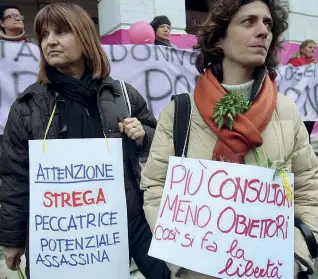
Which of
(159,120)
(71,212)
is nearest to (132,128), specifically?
(159,120)

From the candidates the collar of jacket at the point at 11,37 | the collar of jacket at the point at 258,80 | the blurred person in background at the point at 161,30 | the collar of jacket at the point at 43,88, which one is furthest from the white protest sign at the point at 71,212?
the blurred person in background at the point at 161,30

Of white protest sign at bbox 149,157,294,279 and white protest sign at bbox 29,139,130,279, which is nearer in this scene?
white protest sign at bbox 149,157,294,279

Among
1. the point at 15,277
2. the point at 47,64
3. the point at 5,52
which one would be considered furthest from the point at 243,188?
the point at 5,52

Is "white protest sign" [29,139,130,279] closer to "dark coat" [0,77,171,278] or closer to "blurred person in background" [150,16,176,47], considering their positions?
A: "dark coat" [0,77,171,278]

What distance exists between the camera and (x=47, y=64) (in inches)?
78.2

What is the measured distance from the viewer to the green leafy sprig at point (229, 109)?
1476 mm

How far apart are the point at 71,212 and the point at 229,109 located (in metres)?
0.80

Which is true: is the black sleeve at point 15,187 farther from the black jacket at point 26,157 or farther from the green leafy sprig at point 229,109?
the green leafy sprig at point 229,109

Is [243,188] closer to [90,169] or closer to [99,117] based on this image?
[90,169]

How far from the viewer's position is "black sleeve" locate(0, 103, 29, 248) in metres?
1.86

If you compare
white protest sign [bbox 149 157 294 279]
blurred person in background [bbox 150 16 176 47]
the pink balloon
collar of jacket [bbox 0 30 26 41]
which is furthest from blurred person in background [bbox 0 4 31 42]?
white protest sign [bbox 149 157 294 279]

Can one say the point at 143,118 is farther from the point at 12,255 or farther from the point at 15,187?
the point at 12,255

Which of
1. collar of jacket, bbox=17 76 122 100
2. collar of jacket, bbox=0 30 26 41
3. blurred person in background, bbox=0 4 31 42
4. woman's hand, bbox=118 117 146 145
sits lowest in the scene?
woman's hand, bbox=118 117 146 145

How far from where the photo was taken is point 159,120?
1678 millimetres
